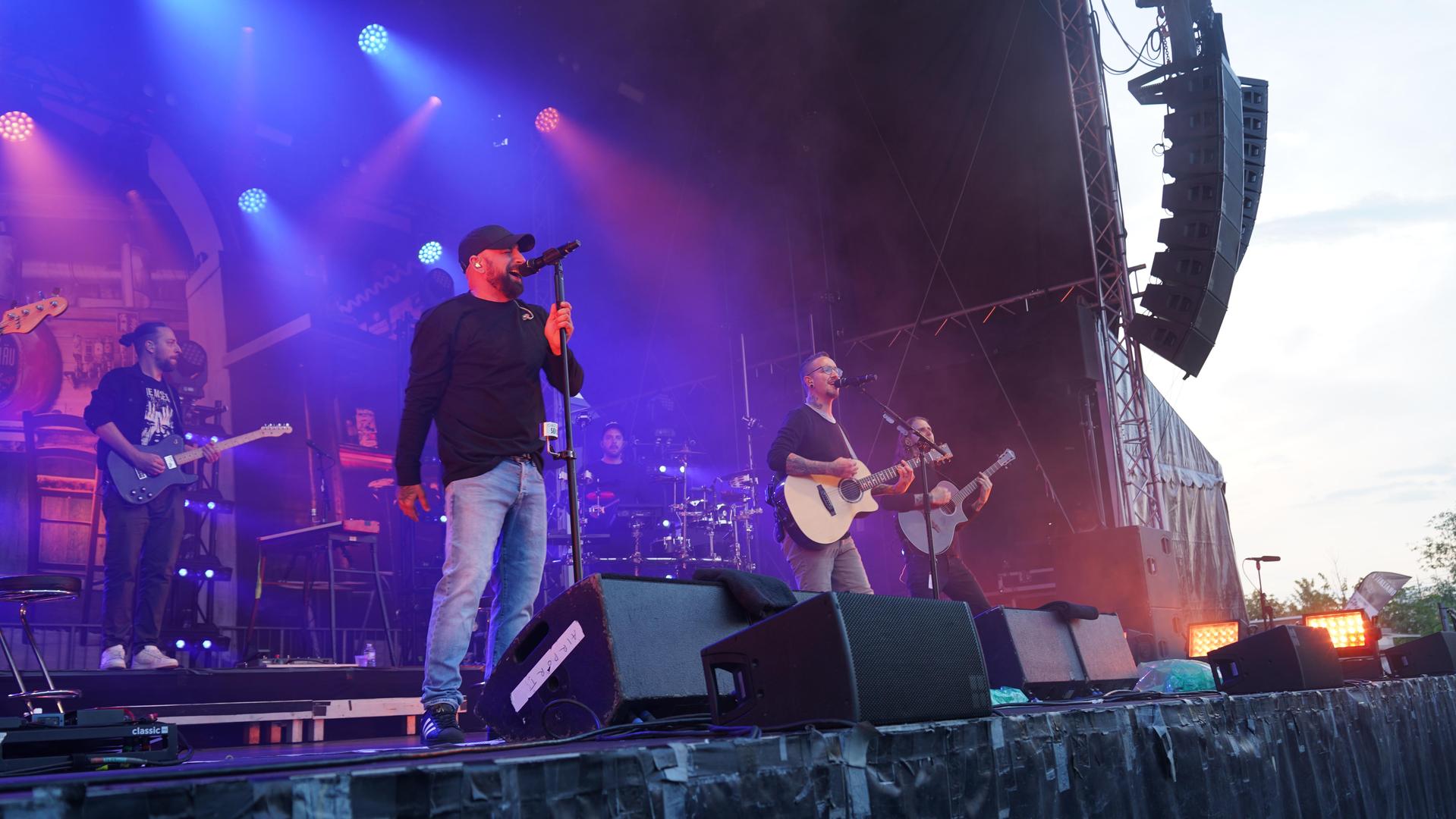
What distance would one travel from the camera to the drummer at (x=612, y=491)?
898cm

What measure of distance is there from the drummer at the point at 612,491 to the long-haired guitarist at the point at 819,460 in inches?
133

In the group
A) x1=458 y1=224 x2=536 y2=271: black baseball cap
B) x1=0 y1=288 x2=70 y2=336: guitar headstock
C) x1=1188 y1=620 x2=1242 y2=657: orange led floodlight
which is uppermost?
x1=0 y1=288 x2=70 y2=336: guitar headstock

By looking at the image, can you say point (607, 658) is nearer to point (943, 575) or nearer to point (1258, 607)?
point (943, 575)

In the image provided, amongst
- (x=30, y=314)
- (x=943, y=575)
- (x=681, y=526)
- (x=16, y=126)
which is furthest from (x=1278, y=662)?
(x=16, y=126)

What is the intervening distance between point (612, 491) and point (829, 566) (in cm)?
430

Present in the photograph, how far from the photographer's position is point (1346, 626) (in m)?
4.74

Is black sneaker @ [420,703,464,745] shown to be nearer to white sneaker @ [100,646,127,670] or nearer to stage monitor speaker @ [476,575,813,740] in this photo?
stage monitor speaker @ [476,575,813,740]

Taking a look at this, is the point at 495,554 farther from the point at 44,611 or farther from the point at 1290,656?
the point at 44,611

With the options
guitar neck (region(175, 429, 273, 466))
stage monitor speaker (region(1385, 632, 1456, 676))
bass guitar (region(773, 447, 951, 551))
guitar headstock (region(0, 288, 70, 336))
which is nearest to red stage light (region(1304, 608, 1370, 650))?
stage monitor speaker (region(1385, 632, 1456, 676))

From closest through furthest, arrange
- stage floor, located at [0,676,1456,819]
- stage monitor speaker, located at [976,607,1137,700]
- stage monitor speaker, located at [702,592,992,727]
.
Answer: stage floor, located at [0,676,1456,819] → stage monitor speaker, located at [702,592,992,727] → stage monitor speaker, located at [976,607,1137,700]

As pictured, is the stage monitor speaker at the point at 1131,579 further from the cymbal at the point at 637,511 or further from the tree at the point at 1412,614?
the tree at the point at 1412,614

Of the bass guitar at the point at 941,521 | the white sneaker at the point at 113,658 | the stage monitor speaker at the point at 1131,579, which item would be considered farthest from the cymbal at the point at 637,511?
the white sneaker at the point at 113,658

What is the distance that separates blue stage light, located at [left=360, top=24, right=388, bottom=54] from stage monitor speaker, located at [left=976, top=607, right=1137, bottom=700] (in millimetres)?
7689

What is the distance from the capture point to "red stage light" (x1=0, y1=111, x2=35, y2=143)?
838 cm
